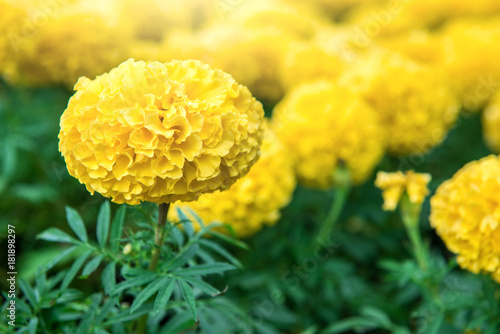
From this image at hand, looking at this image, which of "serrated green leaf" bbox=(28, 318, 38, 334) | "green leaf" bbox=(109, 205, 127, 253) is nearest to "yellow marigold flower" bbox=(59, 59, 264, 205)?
"green leaf" bbox=(109, 205, 127, 253)

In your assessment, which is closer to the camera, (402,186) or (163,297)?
(163,297)

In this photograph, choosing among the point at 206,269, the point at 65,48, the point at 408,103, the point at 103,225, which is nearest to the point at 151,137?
the point at 206,269

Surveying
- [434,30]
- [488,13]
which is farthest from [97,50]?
[488,13]

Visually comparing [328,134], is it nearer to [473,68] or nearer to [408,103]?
[408,103]

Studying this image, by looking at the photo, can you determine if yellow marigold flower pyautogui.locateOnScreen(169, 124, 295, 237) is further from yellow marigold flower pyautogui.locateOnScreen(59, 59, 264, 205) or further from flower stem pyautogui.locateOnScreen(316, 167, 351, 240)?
yellow marigold flower pyautogui.locateOnScreen(59, 59, 264, 205)

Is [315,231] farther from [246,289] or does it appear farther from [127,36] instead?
[127,36]

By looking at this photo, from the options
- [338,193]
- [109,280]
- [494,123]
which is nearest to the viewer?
[109,280]
